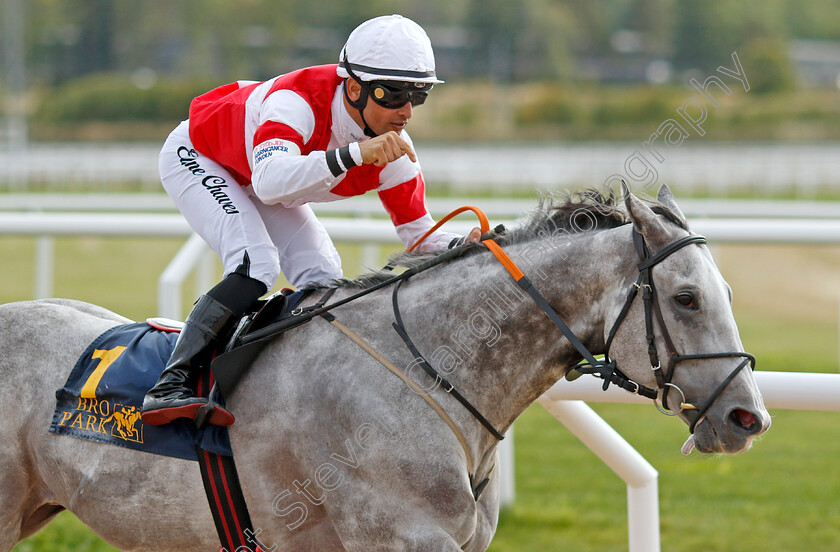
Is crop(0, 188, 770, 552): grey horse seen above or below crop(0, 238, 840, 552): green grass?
above

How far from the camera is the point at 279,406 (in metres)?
2.81

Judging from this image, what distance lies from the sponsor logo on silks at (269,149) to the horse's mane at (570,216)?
1.92ft

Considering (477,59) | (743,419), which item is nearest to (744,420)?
(743,419)

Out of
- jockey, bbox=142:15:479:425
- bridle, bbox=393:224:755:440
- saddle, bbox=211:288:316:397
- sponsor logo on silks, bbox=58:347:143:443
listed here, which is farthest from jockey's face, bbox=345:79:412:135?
sponsor logo on silks, bbox=58:347:143:443

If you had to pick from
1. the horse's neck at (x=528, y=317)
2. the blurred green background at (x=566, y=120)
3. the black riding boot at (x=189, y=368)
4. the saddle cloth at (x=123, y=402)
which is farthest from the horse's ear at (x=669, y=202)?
the blurred green background at (x=566, y=120)

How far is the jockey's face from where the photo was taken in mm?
2986

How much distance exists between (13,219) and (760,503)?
446 centimetres

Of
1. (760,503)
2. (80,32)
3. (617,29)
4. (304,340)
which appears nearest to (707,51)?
(617,29)

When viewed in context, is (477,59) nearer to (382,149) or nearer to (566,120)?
(566,120)

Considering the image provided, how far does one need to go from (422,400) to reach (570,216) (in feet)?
2.09

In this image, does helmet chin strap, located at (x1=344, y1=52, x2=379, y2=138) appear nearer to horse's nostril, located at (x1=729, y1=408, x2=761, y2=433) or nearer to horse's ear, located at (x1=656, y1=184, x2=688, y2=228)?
horse's ear, located at (x1=656, y1=184, x2=688, y2=228)

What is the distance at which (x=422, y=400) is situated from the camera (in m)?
2.71

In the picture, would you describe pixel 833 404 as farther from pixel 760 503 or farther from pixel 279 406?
pixel 760 503

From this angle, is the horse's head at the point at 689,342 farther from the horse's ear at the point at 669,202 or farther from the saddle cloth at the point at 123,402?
the saddle cloth at the point at 123,402
